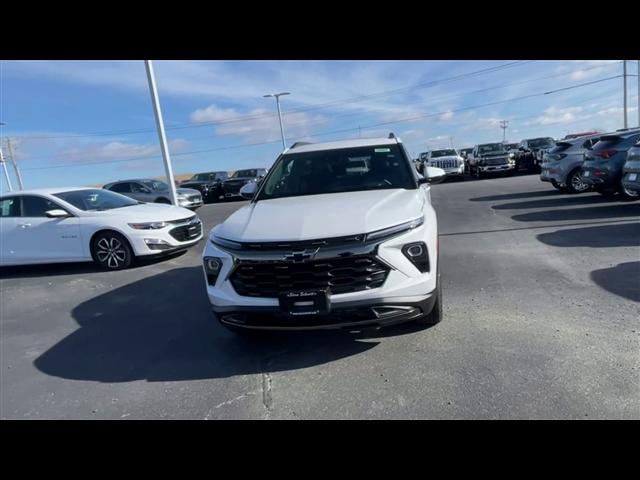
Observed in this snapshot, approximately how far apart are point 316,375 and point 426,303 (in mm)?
1060

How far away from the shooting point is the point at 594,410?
8.21ft

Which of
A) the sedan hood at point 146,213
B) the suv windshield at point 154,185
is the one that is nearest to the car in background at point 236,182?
the suv windshield at point 154,185

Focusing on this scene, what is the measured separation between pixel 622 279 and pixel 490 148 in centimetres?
2127

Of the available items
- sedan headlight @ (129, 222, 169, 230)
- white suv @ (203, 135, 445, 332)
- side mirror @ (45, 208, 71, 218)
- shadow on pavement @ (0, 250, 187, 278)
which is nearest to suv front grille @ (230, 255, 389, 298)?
white suv @ (203, 135, 445, 332)

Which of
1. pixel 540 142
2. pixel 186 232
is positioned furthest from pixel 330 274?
pixel 540 142

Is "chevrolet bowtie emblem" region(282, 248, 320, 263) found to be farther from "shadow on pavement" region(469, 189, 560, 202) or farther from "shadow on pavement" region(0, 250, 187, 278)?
"shadow on pavement" region(469, 189, 560, 202)

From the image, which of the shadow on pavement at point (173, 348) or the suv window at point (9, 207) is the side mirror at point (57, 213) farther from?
the shadow on pavement at point (173, 348)

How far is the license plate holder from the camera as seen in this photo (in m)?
3.02

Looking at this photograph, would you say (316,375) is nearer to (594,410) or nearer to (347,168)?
(594,410)

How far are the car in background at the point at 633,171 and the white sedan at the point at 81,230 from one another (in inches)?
→ 352

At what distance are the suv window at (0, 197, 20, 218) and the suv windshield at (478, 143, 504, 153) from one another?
2271cm

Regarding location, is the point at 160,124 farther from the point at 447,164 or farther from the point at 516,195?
the point at 447,164

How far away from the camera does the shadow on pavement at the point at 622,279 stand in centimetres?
432
